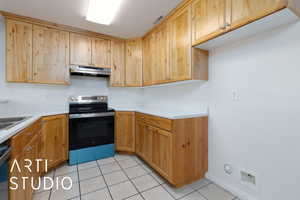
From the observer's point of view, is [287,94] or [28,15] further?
[28,15]

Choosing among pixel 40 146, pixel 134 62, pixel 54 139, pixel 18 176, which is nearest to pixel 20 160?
pixel 18 176

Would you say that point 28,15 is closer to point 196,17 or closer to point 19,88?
point 19,88

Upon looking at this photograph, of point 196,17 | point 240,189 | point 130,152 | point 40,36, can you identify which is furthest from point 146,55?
point 240,189

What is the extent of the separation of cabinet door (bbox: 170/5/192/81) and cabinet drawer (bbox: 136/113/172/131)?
645 mm

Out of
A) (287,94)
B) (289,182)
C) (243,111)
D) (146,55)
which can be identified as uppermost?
(146,55)

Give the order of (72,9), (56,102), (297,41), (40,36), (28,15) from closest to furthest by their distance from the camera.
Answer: (297,41), (72,9), (28,15), (40,36), (56,102)

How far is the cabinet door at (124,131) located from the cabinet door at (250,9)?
6.95 feet

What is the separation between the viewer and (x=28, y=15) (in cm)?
197

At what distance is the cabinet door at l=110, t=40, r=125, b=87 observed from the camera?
273cm

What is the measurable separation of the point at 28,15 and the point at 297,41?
3.30m

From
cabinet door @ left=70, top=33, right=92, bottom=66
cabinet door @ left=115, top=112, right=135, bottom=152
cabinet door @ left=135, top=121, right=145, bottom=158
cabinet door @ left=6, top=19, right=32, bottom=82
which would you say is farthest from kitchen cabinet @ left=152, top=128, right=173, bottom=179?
cabinet door @ left=6, top=19, right=32, bottom=82

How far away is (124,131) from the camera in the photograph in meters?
2.62

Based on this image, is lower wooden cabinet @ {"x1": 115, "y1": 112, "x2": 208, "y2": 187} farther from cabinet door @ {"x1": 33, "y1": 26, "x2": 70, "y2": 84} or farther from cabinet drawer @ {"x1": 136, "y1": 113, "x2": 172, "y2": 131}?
cabinet door @ {"x1": 33, "y1": 26, "x2": 70, "y2": 84}

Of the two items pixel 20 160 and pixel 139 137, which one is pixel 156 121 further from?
pixel 20 160
